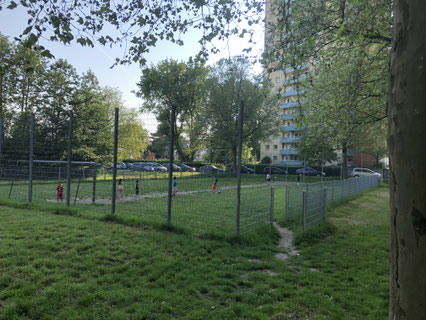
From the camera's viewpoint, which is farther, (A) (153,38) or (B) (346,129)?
(B) (346,129)

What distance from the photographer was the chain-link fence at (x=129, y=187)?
6.66m

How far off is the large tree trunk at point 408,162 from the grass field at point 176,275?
1.98 m

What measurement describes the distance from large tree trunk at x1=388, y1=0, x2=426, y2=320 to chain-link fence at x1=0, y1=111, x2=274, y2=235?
4.35 metres

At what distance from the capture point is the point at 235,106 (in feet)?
102

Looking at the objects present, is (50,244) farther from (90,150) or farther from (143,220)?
(90,150)

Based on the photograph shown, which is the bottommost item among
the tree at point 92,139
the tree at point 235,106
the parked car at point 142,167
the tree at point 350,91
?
the parked car at point 142,167

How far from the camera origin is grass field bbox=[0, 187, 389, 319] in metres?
3.14

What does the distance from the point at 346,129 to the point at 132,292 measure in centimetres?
1056

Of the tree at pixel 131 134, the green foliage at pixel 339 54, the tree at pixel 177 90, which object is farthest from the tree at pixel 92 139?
the tree at pixel 177 90

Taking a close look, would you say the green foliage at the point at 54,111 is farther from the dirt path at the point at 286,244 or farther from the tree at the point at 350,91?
the tree at the point at 350,91

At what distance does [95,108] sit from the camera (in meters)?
23.5

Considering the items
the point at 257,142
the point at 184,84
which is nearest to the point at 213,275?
the point at 257,142

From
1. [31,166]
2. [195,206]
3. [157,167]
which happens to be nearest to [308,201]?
[195,206]

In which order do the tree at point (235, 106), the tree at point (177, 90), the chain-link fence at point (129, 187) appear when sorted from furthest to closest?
the tree at point (177, 90) < the tree at point (235, 106) < the chain-link fence at point (129, 187)
